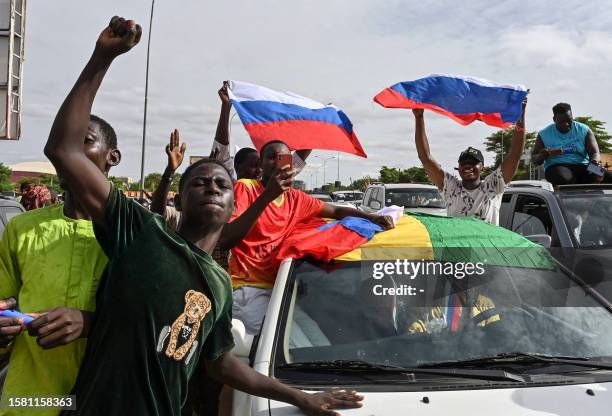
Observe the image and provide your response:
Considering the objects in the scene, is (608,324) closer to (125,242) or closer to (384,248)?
(384,248)

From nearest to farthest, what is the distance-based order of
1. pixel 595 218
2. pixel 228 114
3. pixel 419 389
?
pixel 419 389 < pixel 228 114 < pixel 595 218

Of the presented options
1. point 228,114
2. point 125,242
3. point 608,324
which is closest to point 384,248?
point 608,324

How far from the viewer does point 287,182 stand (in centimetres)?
266

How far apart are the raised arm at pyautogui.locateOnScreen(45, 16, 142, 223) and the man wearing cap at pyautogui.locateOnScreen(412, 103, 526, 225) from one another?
131 inches

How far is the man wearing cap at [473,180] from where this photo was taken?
426 cm

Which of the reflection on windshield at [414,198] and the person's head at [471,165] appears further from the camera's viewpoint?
the reflection on windshield at [414,198]

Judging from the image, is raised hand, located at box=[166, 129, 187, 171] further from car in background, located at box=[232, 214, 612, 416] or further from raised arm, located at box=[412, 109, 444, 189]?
raised arm, located at box=[412, 109, 444, 189]

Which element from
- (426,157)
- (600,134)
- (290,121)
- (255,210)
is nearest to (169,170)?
(255,210)

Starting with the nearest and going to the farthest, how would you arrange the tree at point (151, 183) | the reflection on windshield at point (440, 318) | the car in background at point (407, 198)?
the reflection on windshield at point (440, 318), the car in background at point (407, 198), the tree at point (151, 183)

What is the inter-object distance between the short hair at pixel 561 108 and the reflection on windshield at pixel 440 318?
3690 mm

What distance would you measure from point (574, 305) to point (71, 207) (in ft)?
7.61

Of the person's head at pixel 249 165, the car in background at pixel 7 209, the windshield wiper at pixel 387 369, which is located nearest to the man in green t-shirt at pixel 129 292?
the windshield wiper at pixel 387 369

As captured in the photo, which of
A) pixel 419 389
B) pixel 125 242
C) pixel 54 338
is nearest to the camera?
pixel 54 338

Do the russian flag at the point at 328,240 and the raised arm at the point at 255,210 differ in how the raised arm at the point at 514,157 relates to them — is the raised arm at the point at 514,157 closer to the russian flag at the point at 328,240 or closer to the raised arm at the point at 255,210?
the russian flag at the point at 328,240
